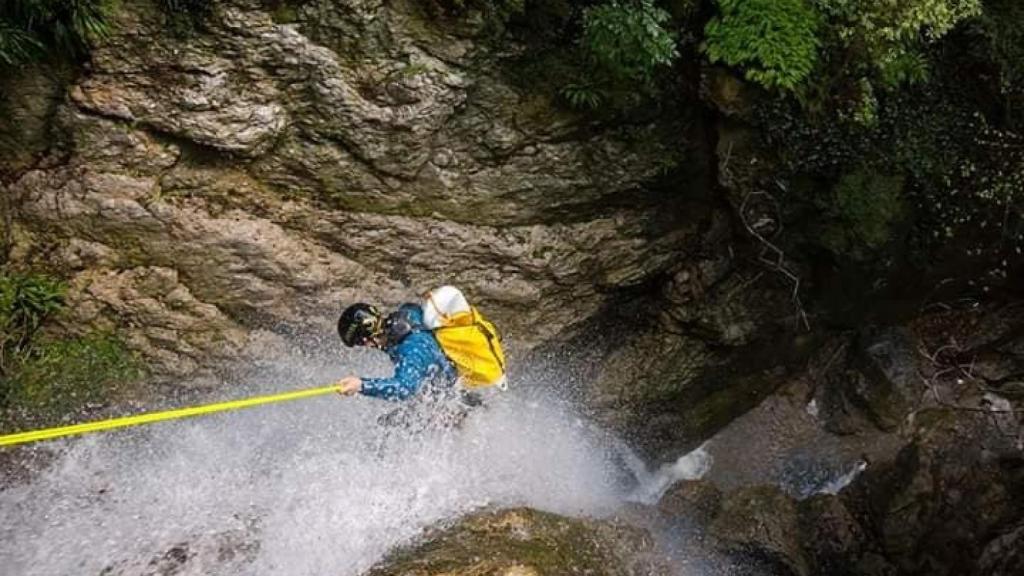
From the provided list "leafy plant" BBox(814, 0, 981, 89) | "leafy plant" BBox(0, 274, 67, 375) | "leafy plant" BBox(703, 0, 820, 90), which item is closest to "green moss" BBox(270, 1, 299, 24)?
"leafy plant" BBox(0, 274, 67, 375)

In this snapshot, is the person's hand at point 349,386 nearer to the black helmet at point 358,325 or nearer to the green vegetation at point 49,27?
the black helmet at point 358,325

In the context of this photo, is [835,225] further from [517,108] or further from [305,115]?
[305,115]

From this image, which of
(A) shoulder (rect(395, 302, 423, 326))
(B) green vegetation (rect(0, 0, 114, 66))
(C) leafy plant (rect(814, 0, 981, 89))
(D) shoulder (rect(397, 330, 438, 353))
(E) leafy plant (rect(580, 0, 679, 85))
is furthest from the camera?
(E) leafy plant (rect(580, 0, 679, 85))

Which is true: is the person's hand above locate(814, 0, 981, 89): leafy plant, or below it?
below

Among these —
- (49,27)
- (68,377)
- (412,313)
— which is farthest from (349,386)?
(49,27)

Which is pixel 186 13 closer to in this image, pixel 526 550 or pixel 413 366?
pixel 413 366

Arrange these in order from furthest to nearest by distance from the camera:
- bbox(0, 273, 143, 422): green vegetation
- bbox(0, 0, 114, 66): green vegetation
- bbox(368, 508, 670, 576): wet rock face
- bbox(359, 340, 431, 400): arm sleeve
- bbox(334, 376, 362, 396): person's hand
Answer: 1. bbox(0, 273, 143, 422): green vegetation
2. bbox(0, 0, 114, 66): green vegetation
3. bbox(359, 340, 431, 400): arm sleeve
4. bbox(334, 376, 362, 396): person's hand
5. bbox(368, 508, 670, 576): wet rock face

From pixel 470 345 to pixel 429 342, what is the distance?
0.39 m

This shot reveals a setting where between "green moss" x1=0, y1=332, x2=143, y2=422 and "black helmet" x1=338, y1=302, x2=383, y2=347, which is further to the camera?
"green moss" x1=0, y1=332, x2=143, y2=422

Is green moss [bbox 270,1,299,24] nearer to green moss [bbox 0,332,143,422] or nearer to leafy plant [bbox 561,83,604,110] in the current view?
leafy plant [bbox 561,83,604,110]

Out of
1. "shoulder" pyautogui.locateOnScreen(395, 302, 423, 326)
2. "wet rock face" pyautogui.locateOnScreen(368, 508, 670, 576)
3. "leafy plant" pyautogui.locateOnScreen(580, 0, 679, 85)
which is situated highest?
"leafy plant" pyautogui.locateOnScreen(580, 0, 679, 85)

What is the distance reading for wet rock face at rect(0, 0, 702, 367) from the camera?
7.30 m

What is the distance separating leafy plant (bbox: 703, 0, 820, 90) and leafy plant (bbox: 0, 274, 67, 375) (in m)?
7.01

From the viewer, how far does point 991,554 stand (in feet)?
23.6
